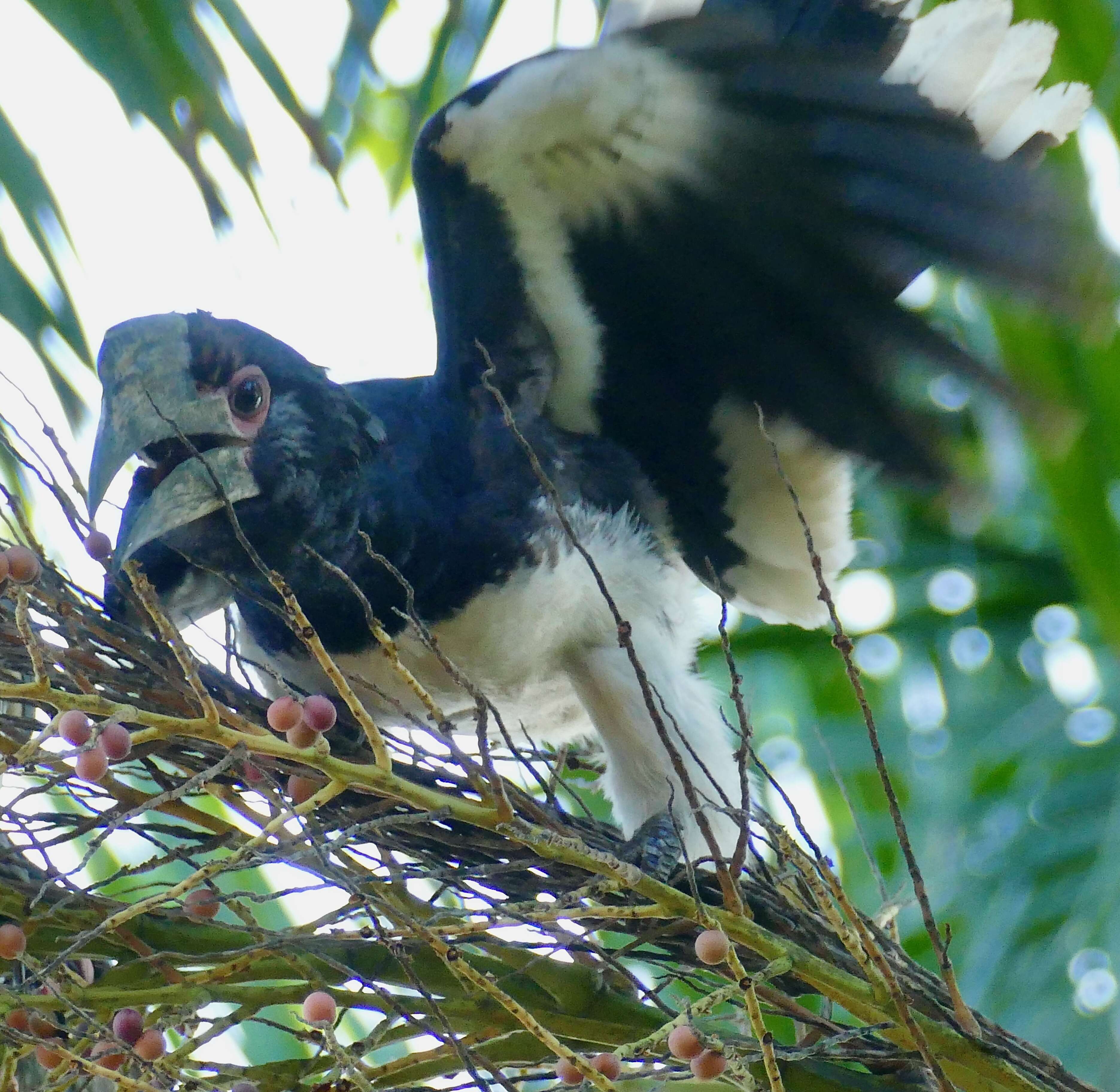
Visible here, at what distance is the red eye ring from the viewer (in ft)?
3.20

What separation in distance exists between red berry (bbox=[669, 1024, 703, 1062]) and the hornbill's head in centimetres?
37

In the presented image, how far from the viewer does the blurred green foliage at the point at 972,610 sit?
2.71ft

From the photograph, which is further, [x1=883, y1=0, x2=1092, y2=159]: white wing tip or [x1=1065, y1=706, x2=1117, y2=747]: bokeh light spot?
[x1=1065, y1=706, x2=1117, y2=747]: bokeh light spot

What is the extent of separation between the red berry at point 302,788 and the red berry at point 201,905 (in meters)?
0.06

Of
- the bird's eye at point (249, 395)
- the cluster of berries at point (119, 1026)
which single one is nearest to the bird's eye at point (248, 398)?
the bird's eye at point (249, 395)

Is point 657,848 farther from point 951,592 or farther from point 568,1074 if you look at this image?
point 951,592

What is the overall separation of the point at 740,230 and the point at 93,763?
2.47ft

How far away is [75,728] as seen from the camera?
60 centimetres

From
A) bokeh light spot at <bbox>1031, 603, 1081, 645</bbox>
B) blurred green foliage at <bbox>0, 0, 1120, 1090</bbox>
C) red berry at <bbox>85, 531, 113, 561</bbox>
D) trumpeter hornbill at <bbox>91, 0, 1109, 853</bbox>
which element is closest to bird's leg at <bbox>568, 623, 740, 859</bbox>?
trumpeter hornbill at <bbox>91, 0, 1109, 853</bbox>

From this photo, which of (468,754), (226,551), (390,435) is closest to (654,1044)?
(468,754)

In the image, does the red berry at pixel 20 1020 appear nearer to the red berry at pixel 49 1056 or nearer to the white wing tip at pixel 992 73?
the red berry at pixel 49 1056

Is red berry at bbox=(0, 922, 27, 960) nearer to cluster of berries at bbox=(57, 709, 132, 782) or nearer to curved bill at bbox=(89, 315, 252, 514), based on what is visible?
cluster of berries at bbox=(57, 709, 132, 782)

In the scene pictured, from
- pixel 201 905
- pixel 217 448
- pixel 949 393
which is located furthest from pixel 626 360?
pixel 201 905

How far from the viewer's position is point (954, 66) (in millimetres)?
1020
